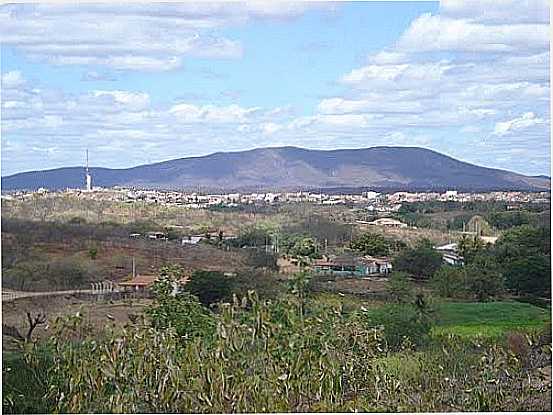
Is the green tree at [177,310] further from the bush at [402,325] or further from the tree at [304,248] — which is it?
the bush at [402,325]

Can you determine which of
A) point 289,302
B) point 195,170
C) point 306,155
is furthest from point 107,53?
point 289,302

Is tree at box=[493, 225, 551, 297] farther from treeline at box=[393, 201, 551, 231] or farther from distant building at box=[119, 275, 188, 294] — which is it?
distant building at box=[119, 275, 188, 294]

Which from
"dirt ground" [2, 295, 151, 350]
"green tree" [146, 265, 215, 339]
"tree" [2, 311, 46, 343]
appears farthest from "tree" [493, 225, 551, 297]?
"tree" [2, 311, 46, 343]

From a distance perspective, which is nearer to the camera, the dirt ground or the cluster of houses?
the dirt ground

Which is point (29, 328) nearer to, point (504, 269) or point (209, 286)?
point (209, 286)

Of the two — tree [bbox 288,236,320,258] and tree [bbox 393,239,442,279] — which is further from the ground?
tree [bbox 288,236,320,258]

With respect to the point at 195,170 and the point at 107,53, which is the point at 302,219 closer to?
the point at 195,170
